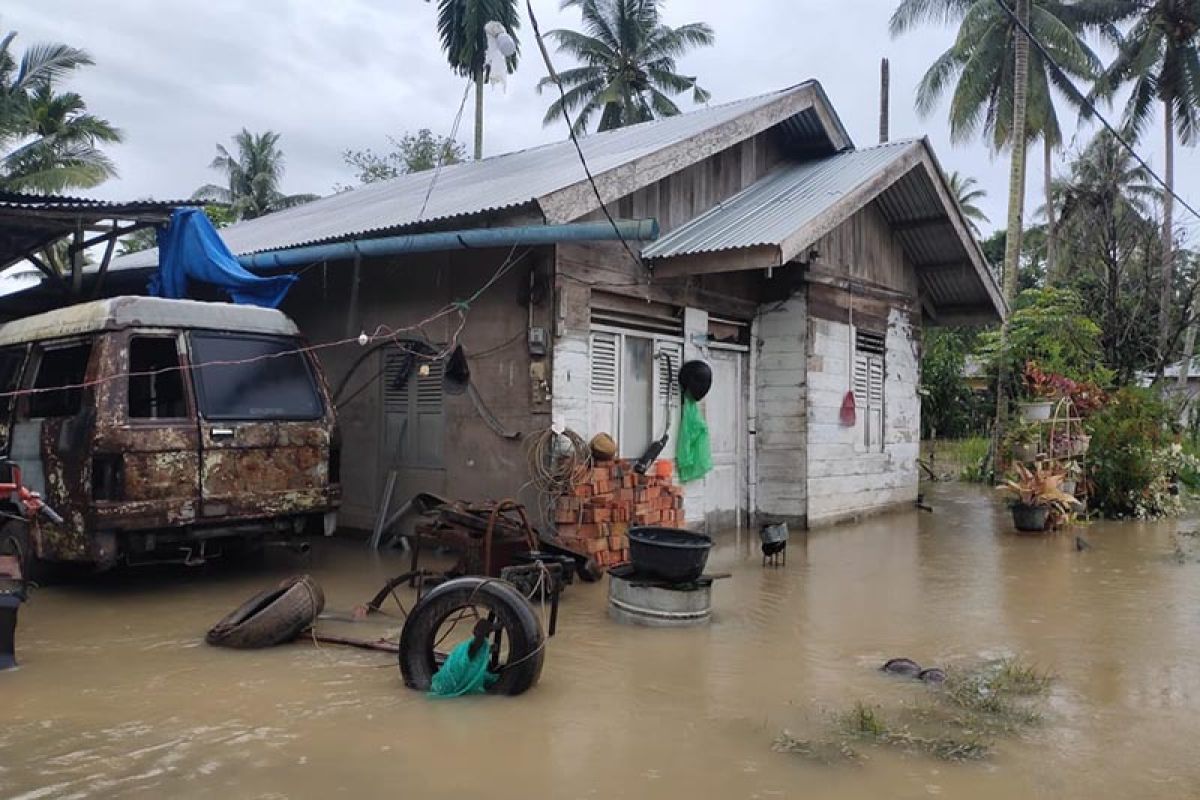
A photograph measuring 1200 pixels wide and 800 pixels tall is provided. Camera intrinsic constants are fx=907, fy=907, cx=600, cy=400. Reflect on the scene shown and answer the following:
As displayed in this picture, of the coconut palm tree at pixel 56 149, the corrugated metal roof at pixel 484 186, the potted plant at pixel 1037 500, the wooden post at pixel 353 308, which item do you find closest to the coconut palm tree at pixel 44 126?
the coconut palm tree at pixel 56 149

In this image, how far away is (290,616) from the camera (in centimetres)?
554

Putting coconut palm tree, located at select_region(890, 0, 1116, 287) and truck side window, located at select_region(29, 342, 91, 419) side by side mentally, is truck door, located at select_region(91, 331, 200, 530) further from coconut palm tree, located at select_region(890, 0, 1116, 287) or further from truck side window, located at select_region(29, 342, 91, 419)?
coconut palm tree, located at select_region(890, 0, 1116, 287)

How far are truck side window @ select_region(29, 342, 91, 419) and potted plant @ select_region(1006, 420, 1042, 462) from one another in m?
11.1

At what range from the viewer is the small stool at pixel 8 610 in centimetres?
502

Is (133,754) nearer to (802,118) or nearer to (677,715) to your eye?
(677,715)

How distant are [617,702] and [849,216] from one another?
7.76 m

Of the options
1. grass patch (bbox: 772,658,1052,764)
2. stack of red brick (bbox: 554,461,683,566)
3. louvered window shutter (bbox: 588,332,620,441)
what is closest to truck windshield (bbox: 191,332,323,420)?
stack of red brick (bbox: 554,461,683,566)

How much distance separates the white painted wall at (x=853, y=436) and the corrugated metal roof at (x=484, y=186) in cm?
297

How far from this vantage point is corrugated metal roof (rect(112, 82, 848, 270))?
28.7 feet

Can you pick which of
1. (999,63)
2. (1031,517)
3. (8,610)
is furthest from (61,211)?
(999,63)

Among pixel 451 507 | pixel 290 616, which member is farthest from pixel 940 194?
pixel 290 616

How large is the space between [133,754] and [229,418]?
364 cm

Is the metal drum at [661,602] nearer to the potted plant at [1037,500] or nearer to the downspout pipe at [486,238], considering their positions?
the downspout pipe at [486,238]

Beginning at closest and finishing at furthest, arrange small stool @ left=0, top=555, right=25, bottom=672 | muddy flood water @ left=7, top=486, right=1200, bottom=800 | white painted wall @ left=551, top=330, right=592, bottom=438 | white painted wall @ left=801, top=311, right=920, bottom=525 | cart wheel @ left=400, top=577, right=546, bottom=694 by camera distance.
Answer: muddy flood water @ left=7, top=486, right=1200, bottom=800 < cart wheel @ left=400, top=577, right=546, bottom=694 < small stool @ left=0, top=555, right=25, bottom=672 < white painted wall @ left=551, top=330, right=592, bottom=438 < white painted wall @ left=801, top=311, right=920, bottom=525
